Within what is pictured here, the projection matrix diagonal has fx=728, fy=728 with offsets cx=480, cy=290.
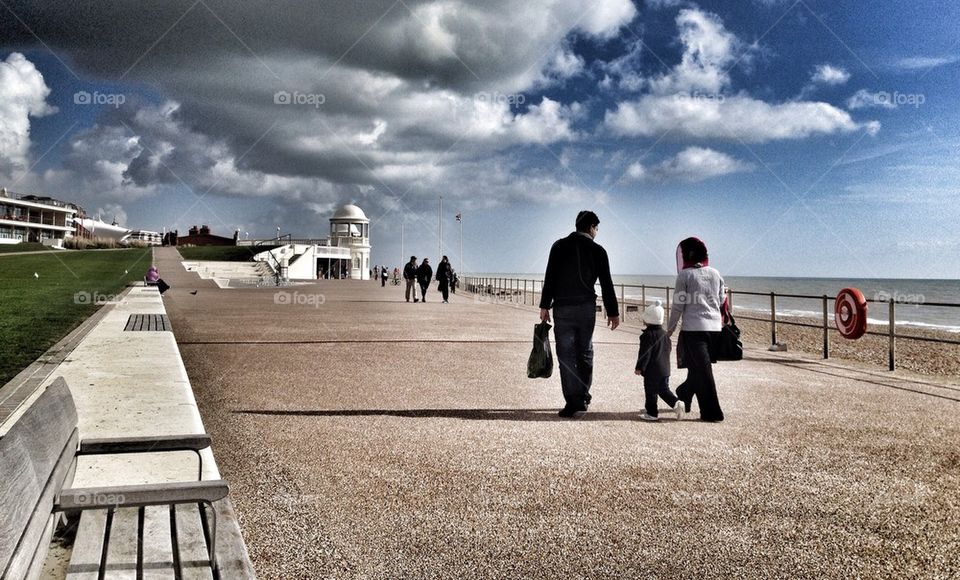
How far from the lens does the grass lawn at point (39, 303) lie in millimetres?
10703

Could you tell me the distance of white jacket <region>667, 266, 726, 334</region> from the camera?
6.76m

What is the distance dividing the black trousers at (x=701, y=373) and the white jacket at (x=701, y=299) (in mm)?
90

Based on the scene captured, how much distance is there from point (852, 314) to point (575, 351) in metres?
7.26

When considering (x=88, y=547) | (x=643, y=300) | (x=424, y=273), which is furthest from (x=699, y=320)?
(x=424, y=273)

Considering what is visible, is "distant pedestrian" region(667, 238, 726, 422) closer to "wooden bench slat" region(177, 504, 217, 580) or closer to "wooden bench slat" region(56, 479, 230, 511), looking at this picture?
"wooden bench slat" region(177, 504, 217, 580)

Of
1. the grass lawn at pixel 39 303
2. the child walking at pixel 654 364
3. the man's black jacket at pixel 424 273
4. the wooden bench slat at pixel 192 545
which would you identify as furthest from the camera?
the man's black jacket at pixel 424 273

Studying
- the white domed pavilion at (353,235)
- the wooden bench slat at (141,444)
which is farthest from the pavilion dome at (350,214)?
the wooden bench slat at (141,444)

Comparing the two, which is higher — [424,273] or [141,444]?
[424,273]

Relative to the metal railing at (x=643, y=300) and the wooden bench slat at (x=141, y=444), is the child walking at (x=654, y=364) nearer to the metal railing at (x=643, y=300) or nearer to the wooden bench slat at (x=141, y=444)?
the wooden bench slat at (x=141, y=444)

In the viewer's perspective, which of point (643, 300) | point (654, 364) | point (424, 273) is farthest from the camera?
point (424, 273)

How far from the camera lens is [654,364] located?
22.3 feet

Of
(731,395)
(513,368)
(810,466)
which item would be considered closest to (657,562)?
(810,466)

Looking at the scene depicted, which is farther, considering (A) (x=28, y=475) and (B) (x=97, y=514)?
(B) (x=97, y=514)

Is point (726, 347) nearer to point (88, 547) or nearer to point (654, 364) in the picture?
point (654, 364)
